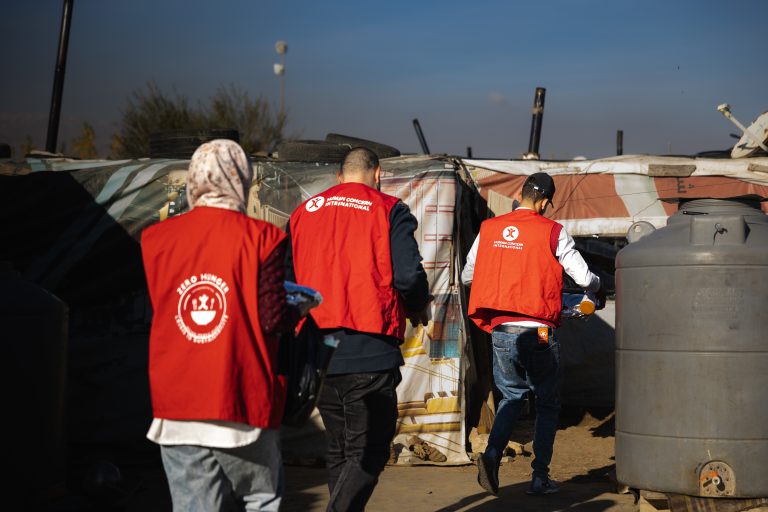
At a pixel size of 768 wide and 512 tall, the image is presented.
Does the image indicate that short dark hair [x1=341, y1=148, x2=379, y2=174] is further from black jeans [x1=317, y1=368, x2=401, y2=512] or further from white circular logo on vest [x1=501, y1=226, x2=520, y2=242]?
white circular logo on vest [x1=501, y1=226, x2=520, y2=242]

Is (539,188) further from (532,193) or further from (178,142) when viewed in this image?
(178,142)

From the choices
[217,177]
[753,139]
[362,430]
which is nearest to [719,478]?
[362,430]

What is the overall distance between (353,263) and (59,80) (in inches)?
325

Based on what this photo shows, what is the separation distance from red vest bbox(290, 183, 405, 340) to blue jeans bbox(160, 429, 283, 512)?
1.22 metres

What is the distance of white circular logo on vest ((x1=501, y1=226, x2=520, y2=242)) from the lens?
20.5 feet

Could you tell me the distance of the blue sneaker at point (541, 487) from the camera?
6660 millimetres

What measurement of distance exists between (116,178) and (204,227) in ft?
16.9

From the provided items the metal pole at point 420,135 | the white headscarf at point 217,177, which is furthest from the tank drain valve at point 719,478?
the metal pole at point 420,135

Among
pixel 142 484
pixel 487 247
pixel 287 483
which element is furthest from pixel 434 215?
pixel 142 484

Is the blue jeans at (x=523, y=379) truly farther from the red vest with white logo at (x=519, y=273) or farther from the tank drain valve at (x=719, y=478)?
the tank drain valve at (x=719, y=478)

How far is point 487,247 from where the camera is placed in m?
6.36

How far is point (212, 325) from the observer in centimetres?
326

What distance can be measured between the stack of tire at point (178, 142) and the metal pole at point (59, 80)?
8.30 feet

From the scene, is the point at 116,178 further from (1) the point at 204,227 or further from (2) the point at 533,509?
(1) the point at 204,227
